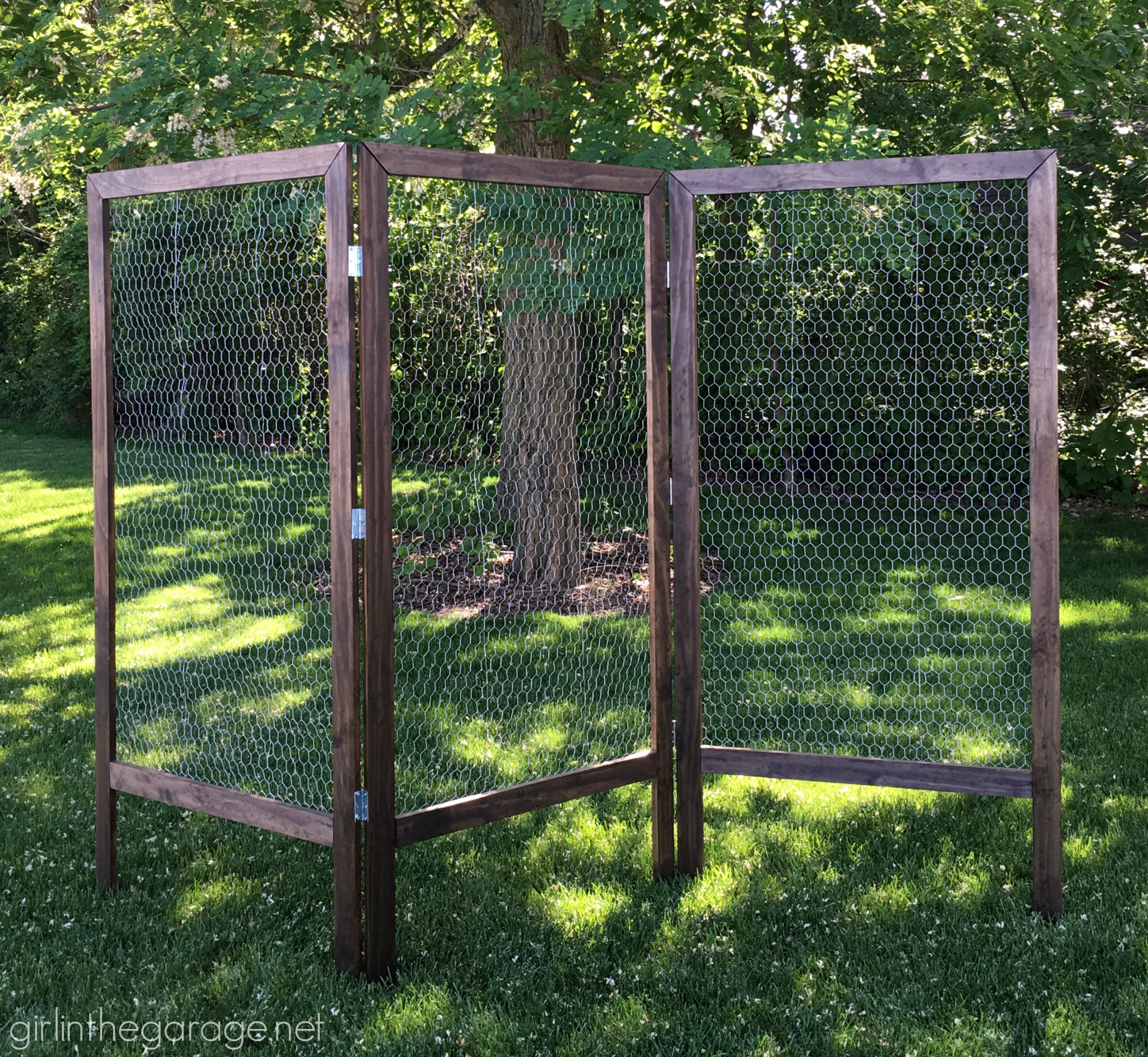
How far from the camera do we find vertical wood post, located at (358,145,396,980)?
334 cm

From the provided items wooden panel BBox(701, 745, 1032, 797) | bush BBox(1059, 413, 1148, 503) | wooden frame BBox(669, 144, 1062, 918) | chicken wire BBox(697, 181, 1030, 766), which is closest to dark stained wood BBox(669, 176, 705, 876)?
wooden frame BBox(669, 144, 1062, 918)

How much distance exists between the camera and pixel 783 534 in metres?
8.91

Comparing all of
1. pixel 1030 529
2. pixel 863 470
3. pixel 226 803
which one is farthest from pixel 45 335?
pixel 1030 529

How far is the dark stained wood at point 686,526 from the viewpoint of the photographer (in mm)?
4059

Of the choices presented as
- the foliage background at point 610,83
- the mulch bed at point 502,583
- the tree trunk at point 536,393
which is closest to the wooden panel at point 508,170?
the tree trunk at point 536,393

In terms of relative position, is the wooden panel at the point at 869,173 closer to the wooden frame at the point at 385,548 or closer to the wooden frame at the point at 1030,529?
the wooden frame at the point at 1030,529

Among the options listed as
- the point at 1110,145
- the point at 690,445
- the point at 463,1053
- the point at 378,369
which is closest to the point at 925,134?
the point at 1110,145

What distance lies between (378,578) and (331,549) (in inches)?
6.5

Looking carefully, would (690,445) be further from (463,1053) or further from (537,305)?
(463,1053)

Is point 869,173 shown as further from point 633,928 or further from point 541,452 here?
point 541,452

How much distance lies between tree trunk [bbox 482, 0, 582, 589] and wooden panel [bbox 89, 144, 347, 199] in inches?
57.0

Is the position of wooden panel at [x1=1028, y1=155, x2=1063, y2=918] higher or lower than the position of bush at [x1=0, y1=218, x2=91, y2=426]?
lower

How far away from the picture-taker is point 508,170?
3578 millimetres

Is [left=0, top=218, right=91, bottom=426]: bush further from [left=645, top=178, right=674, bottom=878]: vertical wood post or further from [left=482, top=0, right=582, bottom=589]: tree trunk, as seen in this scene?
[left=645, top=178, right=674, bottom=878]: vertical wood post
